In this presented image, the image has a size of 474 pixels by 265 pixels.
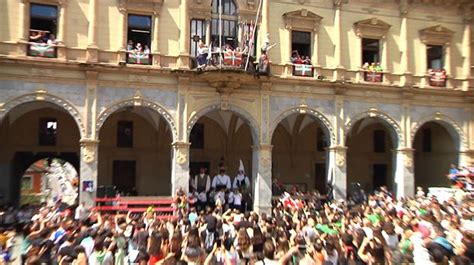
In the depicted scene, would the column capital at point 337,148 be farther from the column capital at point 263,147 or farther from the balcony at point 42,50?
the balcony at point 42,50

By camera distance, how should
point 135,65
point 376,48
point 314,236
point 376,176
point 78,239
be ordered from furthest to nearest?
1. point 376,176
2. point 376,48
3. point 135,65
4. point 314,236
5. point 78,239

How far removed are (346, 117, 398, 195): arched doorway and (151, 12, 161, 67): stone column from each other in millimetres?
13080

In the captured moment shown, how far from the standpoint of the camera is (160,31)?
74.6 feet

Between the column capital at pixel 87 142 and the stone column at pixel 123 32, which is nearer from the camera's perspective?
the column capital at pixel 87 142

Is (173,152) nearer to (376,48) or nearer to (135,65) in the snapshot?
(135,65)

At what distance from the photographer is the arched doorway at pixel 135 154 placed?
26531mm

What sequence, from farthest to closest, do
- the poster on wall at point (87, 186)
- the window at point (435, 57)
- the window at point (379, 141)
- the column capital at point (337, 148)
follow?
the window at point (379, 141) < the window at point (435, 57) < the column capital at point (337, 148) < the poster on wall at point (87, 186)

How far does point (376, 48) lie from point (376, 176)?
27.7 ft

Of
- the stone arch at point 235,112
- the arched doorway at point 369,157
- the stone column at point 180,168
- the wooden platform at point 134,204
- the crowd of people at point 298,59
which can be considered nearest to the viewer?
the wooden platform at point 134,204

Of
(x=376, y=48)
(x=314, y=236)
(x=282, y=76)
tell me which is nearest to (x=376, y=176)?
(x=376, y=48)

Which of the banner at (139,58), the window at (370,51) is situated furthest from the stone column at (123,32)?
the window at (370,51)

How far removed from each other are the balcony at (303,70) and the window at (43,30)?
11.1m

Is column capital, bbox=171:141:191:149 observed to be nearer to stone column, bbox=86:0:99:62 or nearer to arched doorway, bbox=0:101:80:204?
stone column, bbox=86:0:99:62

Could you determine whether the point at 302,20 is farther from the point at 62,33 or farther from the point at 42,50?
the point at 42,50
